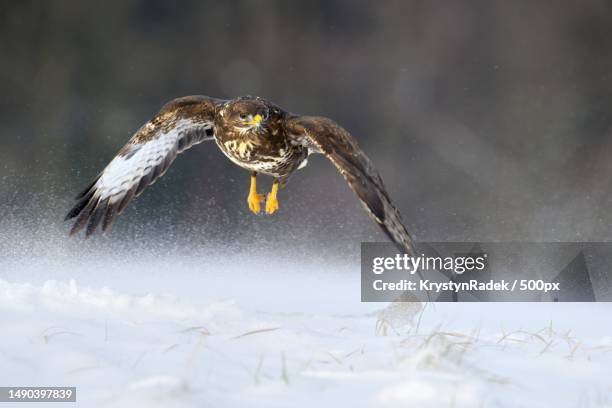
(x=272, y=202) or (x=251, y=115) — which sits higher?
(x=251, y=115)

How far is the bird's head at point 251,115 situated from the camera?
176 inches

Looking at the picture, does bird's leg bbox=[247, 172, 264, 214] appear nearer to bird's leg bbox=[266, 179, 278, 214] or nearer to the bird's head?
bird's leg bbox=[266, 179, 278, 214]

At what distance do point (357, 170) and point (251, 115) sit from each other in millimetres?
1109

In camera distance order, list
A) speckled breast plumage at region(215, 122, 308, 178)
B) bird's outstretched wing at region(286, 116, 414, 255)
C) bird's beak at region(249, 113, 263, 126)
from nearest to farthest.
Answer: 1. bird's outstretched wing at region(286, 116, 414, 255)
2. bird's beak at region(249, 113, 263, 126)
3. speckled breast plumage at region(215, 122, 308, 178)

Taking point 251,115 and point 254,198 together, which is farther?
point 254,198

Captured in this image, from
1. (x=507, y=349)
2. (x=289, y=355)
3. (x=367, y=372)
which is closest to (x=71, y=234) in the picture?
(x=289, y=355)

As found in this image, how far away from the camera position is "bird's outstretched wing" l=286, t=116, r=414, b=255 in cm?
355

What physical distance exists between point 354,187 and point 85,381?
5.81 feet

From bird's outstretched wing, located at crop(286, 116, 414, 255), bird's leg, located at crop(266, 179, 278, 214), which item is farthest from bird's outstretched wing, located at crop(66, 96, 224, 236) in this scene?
bird's outstretched wing, located at crop(286, 116, 414, 255)

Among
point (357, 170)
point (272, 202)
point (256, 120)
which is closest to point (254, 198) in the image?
point (272, 202)

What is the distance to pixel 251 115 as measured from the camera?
446 centimetres

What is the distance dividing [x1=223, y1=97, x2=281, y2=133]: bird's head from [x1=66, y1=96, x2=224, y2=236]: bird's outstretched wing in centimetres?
36

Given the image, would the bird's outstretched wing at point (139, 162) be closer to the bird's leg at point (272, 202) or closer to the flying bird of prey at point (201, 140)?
the flying bird of prey at point (201, 140)

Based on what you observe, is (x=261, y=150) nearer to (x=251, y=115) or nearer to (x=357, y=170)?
(x=251, y=115)
